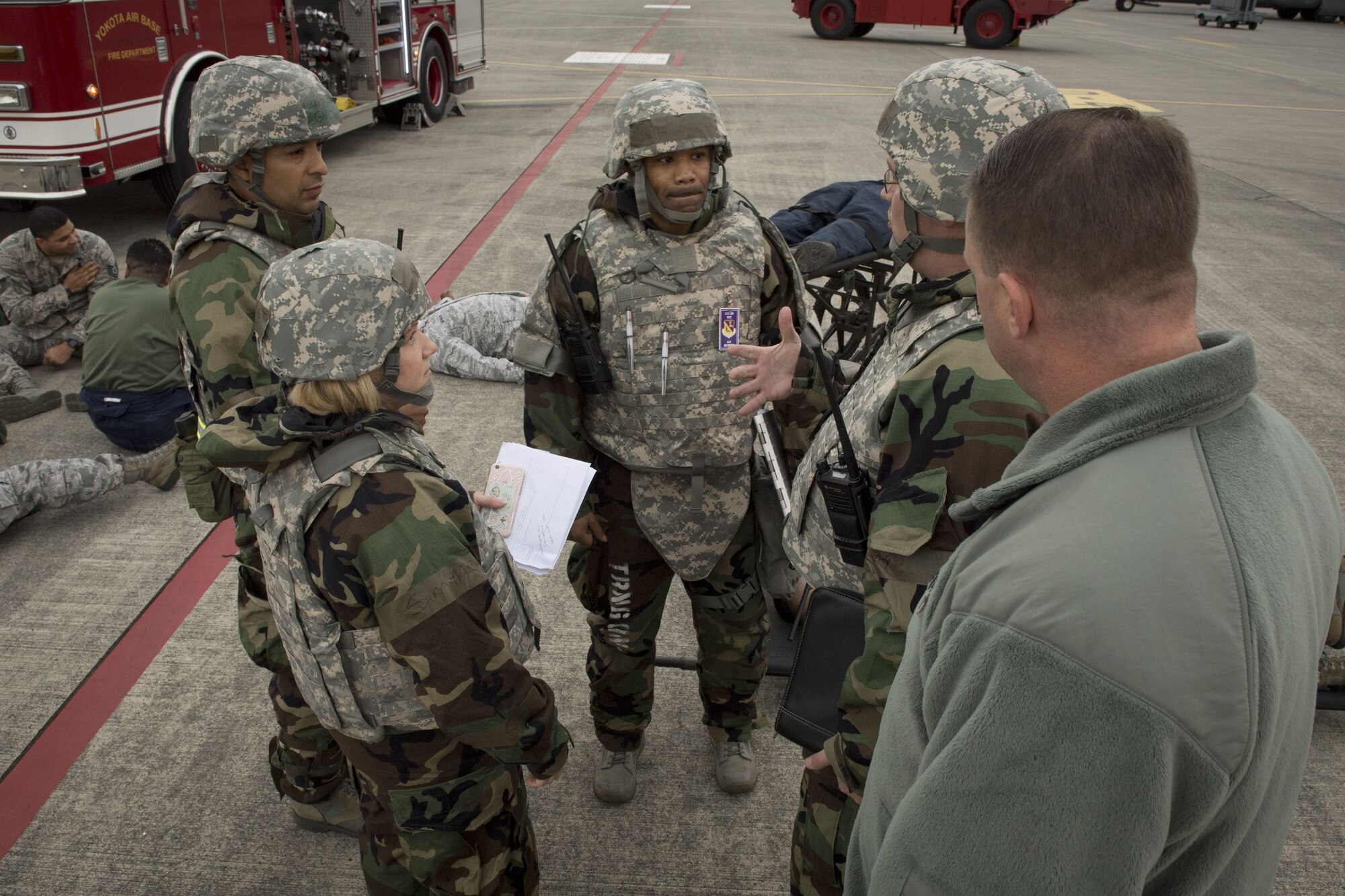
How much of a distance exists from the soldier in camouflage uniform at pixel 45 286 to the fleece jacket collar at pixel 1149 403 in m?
6.07

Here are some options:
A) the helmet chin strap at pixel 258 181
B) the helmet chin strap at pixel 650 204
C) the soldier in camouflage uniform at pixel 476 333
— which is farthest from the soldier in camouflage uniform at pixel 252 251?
the soldier in camouflage uniform at pixel 476 333

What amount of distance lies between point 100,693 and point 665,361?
2.35m

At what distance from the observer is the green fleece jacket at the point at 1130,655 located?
89cm

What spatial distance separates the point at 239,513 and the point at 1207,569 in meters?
2.42

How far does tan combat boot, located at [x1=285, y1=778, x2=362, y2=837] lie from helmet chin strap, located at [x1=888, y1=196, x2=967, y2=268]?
2145 mm

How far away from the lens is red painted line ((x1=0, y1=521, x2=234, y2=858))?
9.71 feet

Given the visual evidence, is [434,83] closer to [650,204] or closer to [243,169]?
[243,169]

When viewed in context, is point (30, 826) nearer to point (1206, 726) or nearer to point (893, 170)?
point (893, 170)

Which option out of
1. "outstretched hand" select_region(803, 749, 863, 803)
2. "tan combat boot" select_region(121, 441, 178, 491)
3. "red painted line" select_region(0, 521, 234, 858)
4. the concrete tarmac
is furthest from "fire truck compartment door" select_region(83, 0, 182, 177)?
"outstretched hand" select_region(803, 749, 863, 803)

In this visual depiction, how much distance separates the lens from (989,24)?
19.8 metres

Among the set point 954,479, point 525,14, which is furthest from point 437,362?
point 525,14

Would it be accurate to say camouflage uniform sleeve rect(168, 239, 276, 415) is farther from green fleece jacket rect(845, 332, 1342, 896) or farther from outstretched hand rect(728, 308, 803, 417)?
green fleece jacket rect(845, 332, 1342, 896)

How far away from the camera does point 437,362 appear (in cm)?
571

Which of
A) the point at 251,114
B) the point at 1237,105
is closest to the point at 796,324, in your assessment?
the point at 251,114
